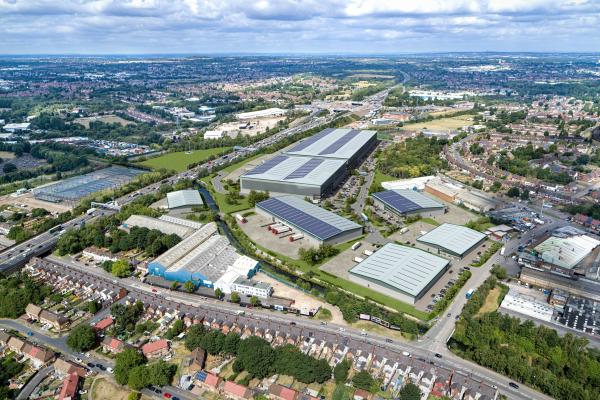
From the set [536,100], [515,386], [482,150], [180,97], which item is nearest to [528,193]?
[482,150]

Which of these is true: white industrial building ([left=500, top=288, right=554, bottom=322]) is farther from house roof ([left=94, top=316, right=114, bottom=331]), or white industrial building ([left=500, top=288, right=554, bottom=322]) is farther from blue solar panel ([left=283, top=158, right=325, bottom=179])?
blue solar panel ([left=283, top=158, right=325, bottom=179])

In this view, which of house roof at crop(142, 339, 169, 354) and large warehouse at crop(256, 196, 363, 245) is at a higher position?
large warehouse at crop(256, 196, 363, 245)

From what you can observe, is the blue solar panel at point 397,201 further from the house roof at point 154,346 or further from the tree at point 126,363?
the tree at point 126,363

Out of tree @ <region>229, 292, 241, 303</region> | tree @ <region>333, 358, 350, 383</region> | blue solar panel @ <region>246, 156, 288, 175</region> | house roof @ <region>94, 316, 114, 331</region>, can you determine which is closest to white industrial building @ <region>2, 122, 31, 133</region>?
blue solar panel @ <region>246, 156, 288, 175</region>

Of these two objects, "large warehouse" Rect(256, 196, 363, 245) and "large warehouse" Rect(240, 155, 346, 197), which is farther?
"large warehouse" Rect(240, 155, 346, 197)

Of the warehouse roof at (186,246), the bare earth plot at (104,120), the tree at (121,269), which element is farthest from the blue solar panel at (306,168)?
the bare earth plot at (104,120)

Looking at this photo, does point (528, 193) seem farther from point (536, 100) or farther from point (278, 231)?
point (536, 100)
